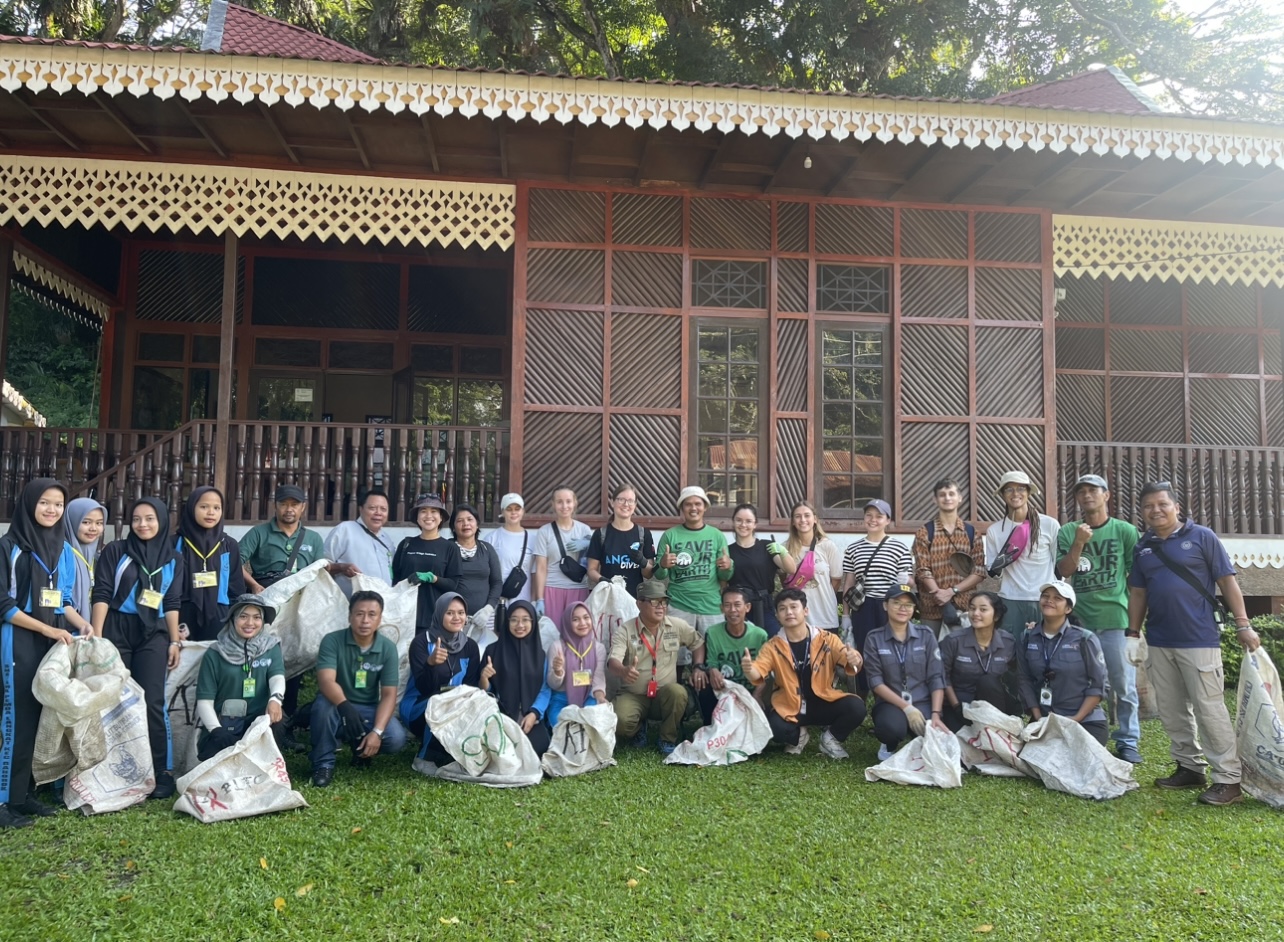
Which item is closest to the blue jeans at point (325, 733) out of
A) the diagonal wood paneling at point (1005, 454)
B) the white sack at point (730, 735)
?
the white sack at point (730, 735)

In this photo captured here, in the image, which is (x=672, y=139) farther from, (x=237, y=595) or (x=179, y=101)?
(x=237, y=595)

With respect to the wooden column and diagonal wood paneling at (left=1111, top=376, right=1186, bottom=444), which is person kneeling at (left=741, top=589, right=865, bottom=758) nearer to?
the wooden column

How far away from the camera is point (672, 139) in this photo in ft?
23.5

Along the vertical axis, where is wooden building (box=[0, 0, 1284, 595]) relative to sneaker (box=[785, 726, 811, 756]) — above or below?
above

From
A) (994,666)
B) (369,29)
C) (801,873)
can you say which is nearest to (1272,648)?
(994,666)

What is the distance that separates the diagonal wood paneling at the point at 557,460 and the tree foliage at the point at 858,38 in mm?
10320

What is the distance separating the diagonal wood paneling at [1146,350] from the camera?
10.0 m

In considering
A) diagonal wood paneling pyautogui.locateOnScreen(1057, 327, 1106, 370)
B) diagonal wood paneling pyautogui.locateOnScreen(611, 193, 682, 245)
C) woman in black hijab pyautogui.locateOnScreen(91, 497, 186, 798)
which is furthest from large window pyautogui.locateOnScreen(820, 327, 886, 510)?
woman in black hijab pyautogui.locateOnScreen(91, 497, 186, 798)

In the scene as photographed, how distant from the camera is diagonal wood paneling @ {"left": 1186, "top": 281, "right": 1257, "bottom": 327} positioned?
9977 mm

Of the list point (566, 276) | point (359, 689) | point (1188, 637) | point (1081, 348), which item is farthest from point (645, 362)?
point (1081, 348)

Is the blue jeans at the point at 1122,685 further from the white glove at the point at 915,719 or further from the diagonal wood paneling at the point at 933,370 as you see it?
the diagonal wood paneling at the point at 933,370

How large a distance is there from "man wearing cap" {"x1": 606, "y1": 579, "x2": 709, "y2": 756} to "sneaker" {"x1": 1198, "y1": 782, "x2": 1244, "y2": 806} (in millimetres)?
2606

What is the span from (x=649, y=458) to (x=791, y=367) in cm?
141

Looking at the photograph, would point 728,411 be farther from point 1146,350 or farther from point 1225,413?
point 1225,413
